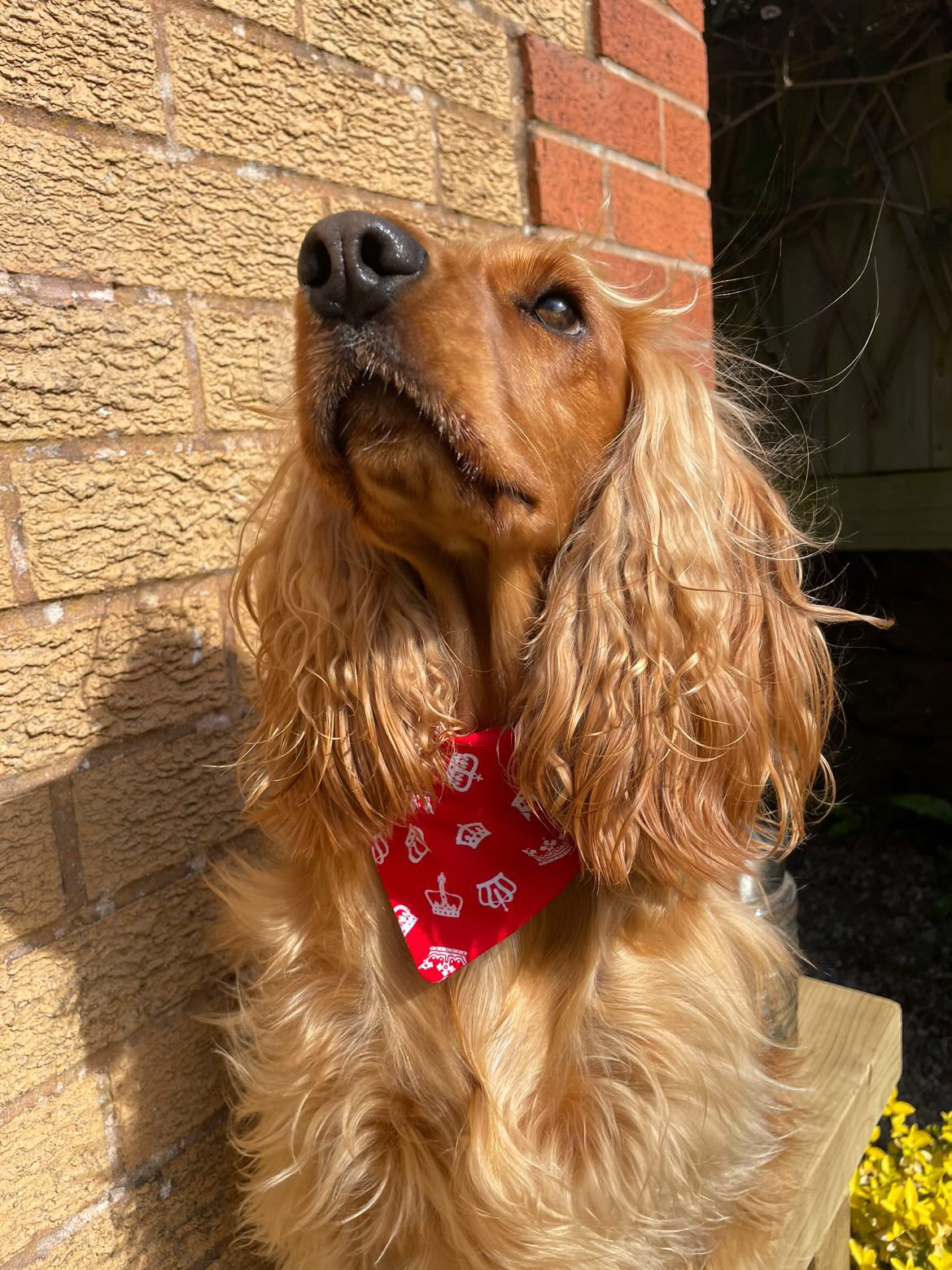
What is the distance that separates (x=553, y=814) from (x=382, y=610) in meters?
0.40

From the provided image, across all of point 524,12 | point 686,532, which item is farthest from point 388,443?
point 524,12

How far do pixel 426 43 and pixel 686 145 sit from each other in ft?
3.03

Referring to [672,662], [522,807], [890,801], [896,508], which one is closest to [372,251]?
[672,662]

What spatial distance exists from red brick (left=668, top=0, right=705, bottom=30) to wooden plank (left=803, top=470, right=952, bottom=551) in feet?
6.02

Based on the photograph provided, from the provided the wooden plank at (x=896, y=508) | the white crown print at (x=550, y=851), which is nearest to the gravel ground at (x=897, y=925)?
the wooden plank at (x=896, y=508)

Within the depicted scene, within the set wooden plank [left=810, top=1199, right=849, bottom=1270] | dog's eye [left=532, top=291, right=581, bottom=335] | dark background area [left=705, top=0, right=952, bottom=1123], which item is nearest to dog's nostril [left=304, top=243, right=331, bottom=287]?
dog's eye [left=532, top=291, right=581, bottom=335]

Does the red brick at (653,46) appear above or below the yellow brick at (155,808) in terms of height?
above

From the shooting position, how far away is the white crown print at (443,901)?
4.35ft

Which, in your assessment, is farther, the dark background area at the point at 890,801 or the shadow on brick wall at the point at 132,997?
the dark background area at the point at 890,801

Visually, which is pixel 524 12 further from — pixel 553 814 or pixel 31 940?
pixel 31 940

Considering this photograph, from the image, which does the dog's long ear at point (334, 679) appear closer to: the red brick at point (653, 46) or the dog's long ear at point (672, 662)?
the dog's long ear at point (672, 662)

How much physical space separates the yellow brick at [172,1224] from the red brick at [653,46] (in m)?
2.47

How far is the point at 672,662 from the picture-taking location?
132 cm

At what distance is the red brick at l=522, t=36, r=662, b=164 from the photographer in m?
2.04
